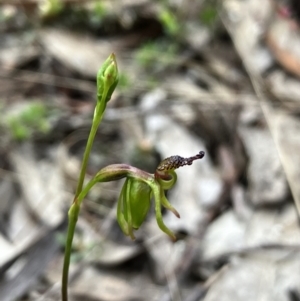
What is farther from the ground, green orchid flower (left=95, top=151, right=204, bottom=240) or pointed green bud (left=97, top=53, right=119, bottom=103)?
pointed green bud (left=97, top=53, right=119, bottom=103)

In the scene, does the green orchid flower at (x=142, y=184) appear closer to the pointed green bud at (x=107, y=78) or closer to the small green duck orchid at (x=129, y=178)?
the small green duck orchid at (x=129, y=178)

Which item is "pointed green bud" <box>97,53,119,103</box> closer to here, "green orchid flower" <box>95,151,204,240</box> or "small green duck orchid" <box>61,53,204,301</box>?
"small green duck orchid" <box>61,53,204,301</box>

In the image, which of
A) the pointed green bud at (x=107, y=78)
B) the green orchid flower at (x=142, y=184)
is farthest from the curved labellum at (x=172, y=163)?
the pointed green bud at (x=107, y=78)

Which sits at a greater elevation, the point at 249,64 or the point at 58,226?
the point at 58,226

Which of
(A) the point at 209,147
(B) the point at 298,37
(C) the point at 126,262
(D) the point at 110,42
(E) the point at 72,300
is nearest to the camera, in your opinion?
(E) the point at 72,300

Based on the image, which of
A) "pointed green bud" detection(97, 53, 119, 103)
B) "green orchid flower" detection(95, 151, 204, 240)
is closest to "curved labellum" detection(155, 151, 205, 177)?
"green orchid flower" detection(95, 151, 204, 240)

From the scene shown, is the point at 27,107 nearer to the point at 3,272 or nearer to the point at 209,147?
the point at 209,147

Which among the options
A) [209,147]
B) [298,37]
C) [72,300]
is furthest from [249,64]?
[72,300]

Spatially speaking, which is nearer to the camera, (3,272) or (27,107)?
(3,272)
